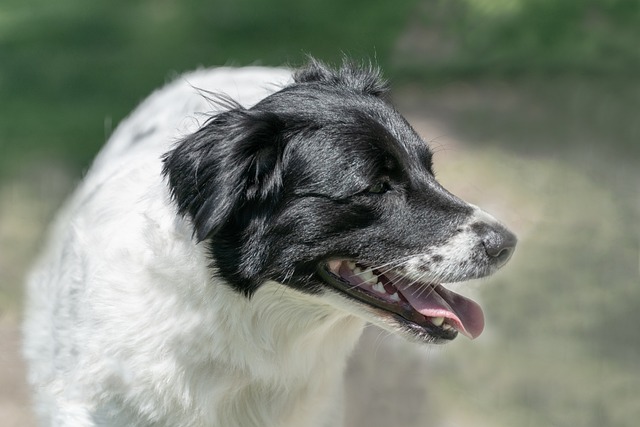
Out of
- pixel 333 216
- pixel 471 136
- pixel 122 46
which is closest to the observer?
pixel 333 216

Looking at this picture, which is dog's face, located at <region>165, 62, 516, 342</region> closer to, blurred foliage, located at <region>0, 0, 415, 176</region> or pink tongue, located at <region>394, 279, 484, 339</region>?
pink tongue, located at <region>394, 279, 484, 339</region>

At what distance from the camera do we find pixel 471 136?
21.8 feet

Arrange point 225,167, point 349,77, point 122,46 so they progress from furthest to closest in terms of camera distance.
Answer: point 122,46, point 349,77, point 225,167

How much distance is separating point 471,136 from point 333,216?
3790 millimetres

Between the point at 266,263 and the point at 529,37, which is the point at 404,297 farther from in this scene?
the point at 529,37

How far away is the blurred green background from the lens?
490 centimetres

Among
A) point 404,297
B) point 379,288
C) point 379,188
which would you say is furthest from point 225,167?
point 404,297

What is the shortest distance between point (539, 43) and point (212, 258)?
5175 mm

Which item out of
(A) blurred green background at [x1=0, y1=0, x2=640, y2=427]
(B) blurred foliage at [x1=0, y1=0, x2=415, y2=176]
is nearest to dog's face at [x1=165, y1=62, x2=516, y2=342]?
(A) blurred green background at [x1=0, y1=0, x2=640, y2=427]

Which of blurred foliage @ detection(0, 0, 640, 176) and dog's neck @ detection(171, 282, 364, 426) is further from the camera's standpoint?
blurred foliage @ detection(0, 0, 640, 176)

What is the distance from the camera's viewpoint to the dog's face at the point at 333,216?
3.01 m

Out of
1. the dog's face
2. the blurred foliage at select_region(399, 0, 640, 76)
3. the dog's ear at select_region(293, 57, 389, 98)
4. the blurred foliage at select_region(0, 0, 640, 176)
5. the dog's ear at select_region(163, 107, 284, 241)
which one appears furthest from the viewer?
the blurred foliage at select_region(399, 0, 640, 76)

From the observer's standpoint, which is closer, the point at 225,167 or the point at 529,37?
the point at 225,167

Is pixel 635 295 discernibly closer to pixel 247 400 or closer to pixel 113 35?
pixel 247 400
